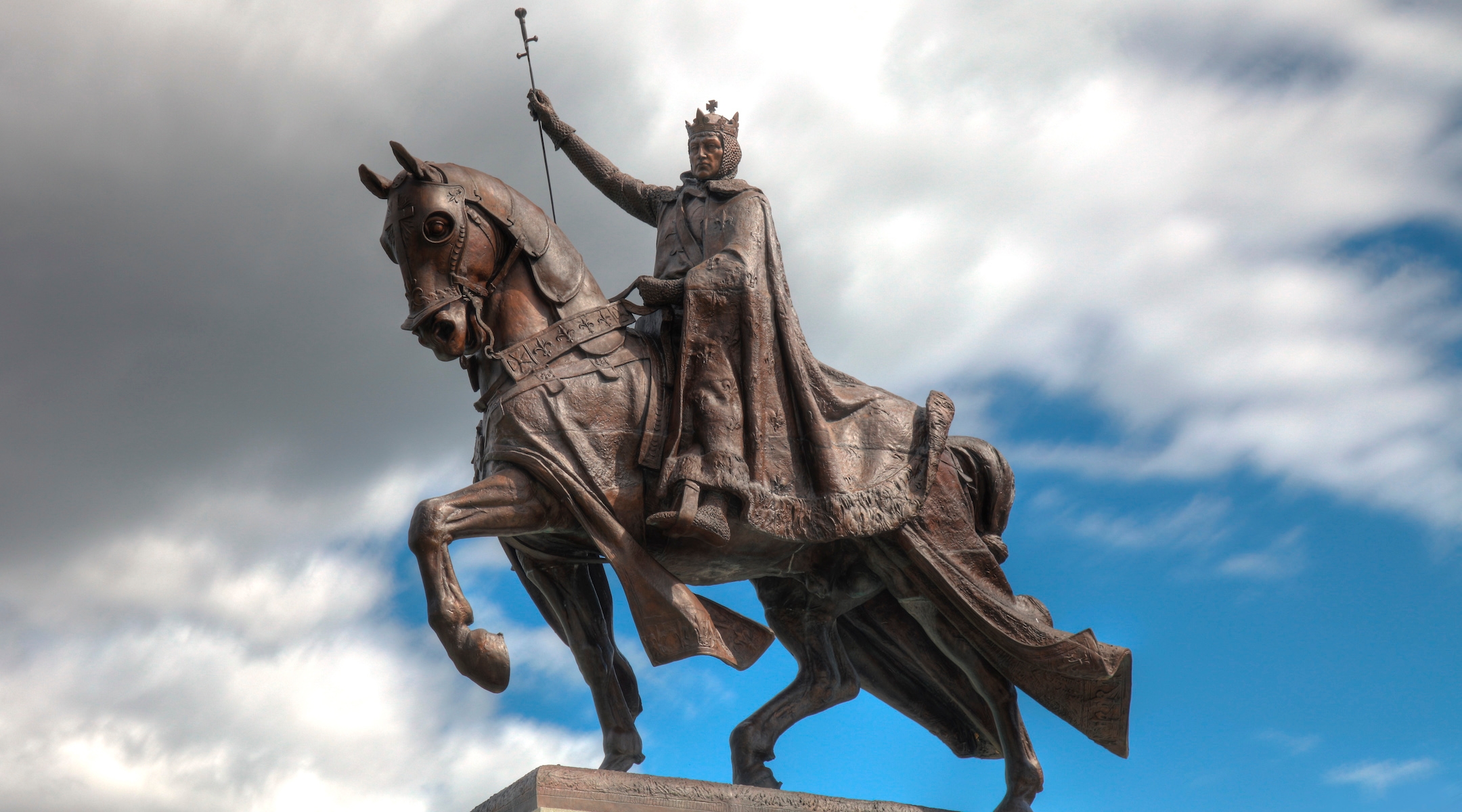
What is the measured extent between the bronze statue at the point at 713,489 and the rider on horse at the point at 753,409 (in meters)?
0.01

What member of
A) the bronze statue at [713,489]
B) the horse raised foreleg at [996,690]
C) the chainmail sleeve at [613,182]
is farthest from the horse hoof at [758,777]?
the chainmail sleeve at [613,182]

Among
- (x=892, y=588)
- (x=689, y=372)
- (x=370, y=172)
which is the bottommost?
(x=892, y=588)

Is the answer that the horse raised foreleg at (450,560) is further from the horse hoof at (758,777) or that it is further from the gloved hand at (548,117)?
the gloved hand at (548,117)

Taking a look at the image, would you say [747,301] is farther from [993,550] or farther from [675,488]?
[993,550]

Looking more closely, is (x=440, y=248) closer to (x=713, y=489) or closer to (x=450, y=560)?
(x=450, y=560)

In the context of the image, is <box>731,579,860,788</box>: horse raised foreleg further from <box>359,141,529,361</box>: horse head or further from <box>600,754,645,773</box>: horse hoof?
<box>359,141,529,361</box>: horse head

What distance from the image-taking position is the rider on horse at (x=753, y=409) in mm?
7219

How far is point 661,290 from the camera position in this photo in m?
7.60

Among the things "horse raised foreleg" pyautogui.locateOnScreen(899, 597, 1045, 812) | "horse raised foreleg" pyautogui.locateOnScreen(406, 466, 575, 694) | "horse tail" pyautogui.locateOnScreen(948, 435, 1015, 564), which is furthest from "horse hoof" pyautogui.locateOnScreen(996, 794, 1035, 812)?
"horse raised foreleg" pyautogui.locateOnScreen(406, 466, 575, 694)

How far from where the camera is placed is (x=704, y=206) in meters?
8.05

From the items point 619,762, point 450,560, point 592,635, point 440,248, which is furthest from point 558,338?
point 619,762

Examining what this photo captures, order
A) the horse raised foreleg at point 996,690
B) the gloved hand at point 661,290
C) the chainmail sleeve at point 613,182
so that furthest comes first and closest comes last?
the chainmail sleeve at point 613,182, the horse raised foreleg at point 996,690, the gloved hand at point 661,290

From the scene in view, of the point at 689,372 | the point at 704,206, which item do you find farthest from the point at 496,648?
the point at 704,206

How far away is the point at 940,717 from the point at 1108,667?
3.38ft
